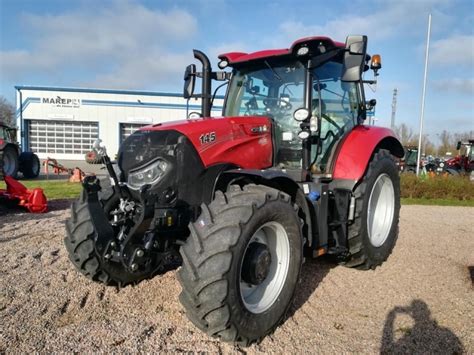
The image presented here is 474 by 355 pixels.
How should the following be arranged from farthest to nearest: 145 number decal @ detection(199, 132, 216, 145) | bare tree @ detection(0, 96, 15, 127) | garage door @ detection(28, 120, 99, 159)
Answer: bare tree @ detection(0, 96, 15, 127), garage door @ detection(28, 120, 99, 159), 145 number decal @ detection(199, 132, 216, 145)

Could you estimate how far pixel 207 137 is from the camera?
133 inches

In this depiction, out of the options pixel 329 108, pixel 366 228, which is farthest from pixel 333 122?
pixel 366 228

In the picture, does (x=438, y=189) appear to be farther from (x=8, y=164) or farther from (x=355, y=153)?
(x=8, y=164)

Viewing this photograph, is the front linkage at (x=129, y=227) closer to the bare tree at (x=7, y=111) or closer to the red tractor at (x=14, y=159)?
the red tractor at (x=14, y=159)

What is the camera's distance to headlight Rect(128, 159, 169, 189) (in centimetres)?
320

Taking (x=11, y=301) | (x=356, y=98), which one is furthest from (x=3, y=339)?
(x=356, y=98)

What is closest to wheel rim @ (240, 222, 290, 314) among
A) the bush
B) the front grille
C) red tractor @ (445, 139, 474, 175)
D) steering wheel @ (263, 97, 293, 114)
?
the front grille

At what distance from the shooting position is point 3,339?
9.21ft

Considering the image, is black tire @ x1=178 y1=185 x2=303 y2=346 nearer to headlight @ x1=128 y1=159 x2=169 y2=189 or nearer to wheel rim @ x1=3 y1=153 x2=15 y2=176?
headlight @ x1=128 y1=159 x2=169 y2=189

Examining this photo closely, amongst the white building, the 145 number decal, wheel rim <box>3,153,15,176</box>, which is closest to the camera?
the 145 number decal

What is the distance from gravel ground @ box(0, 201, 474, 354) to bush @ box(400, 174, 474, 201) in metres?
8.71

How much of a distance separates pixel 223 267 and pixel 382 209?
321cm

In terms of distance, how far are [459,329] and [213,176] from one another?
2.31m

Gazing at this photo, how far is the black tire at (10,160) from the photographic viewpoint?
15773 millimetres
